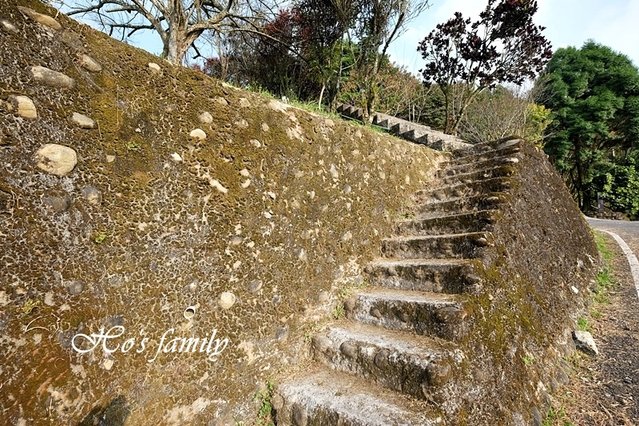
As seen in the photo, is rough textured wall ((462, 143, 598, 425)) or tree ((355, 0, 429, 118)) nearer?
rough textured wall ((462, 143, 598, 425))

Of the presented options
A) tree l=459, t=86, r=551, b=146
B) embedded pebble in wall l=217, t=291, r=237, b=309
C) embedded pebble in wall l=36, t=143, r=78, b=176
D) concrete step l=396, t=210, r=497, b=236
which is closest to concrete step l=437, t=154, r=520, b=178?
concrete step l=396, t=210, r=497, b=236

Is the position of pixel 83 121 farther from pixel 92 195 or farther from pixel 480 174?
pixel 480 174

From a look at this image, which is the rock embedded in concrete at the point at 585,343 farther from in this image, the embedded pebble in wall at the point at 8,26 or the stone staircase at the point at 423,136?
the embedded pebble in wall at the point at 8,26

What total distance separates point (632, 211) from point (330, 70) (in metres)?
17.0

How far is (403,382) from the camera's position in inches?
72.0

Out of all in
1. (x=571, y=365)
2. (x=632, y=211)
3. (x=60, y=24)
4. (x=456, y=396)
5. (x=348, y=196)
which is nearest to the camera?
(x=60, y=24)

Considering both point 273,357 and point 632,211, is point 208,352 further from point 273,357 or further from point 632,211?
point 632,211

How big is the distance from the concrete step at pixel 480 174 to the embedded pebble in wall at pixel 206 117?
115 inches

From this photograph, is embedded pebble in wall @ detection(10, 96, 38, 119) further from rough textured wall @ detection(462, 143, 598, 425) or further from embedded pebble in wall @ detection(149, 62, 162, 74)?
rough textured wall @ detection(462, 143, 598, 425)

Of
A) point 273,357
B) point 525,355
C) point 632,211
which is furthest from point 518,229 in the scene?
point 632,211

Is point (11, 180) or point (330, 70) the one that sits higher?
point (330, 70)

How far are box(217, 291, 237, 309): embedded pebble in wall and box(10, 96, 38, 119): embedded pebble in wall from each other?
1.23m

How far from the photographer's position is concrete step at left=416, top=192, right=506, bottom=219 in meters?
3.01

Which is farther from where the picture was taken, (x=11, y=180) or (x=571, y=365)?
(x=571, y=365)
